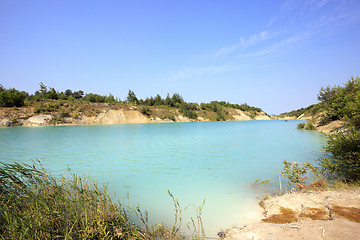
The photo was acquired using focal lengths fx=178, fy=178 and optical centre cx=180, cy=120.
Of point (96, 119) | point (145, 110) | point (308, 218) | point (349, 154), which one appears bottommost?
point (308, 218)

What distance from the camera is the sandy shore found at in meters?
2.67

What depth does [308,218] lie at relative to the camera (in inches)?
145

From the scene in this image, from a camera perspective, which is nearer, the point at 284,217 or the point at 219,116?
the point at 284,217

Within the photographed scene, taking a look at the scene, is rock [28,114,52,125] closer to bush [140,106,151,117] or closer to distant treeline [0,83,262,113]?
distant treeline [0,83,262,113]

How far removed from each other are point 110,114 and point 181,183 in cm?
5638

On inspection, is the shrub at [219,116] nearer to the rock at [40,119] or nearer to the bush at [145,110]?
the bush at [145,110]

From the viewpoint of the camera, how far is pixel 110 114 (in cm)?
5866

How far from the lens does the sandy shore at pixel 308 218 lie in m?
2.67

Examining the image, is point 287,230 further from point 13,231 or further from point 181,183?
point 181,183

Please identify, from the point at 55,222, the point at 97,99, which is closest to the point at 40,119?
the point at 97,99

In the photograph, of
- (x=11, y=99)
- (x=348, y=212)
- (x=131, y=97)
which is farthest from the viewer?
(x=131, y=97)

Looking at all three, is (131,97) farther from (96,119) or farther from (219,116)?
(219,116)

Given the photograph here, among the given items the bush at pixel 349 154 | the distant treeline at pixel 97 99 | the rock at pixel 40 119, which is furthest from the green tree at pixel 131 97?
the bush at pixel 349 154

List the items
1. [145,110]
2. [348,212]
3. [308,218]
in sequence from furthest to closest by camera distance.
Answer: [145,110], [308,218], [348,212]
